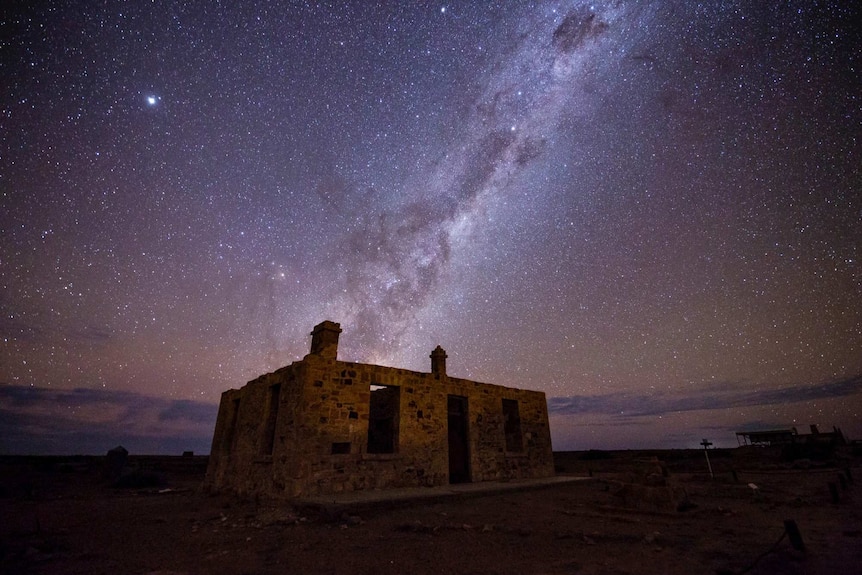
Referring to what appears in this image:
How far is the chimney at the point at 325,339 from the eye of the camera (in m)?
10.0

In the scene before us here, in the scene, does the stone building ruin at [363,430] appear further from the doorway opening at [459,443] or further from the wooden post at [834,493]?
the wooden post at [834,493]

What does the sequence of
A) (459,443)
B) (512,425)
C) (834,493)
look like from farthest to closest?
1. (512,425)
2. (459,443)
3. (834,493)

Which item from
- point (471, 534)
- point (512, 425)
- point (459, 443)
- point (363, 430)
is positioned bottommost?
point (471, 534)

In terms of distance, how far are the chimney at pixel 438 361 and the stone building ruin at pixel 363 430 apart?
0.03m

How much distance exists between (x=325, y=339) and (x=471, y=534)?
5857mm

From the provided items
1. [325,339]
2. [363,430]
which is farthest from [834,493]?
[325,339]

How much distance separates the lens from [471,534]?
6418mm

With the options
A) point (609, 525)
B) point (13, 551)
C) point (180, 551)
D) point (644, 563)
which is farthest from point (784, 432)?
point (13, 551)

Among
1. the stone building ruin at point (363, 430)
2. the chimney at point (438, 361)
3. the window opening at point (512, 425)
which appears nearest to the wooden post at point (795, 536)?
the stone building ruin at point (363, 430)

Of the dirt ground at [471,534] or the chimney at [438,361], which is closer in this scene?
the dirt ground at [471,534]

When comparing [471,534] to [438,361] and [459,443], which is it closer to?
[438,361]

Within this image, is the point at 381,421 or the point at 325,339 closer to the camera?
the point at 325,339

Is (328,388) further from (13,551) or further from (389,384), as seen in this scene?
(13,551)

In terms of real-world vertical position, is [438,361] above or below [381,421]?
above
